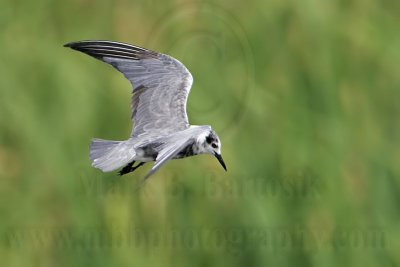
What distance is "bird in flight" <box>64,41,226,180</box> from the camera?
6.17 meters

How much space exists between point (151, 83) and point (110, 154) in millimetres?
803

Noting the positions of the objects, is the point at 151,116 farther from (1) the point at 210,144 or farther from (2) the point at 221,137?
(2) the point at 221,137

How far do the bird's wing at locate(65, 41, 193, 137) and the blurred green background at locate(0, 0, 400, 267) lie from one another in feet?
4.50

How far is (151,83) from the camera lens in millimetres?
6961

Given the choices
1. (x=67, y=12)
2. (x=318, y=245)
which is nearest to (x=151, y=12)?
(x=67, y=12)

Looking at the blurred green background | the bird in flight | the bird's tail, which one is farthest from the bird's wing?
the blurred green background

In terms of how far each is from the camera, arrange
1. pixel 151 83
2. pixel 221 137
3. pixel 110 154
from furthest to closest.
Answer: pixel 221 137 < pixel 151 83 < pixel 110 154

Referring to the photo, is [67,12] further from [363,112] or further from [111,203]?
[363,112]

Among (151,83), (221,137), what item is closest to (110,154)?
(151,83)

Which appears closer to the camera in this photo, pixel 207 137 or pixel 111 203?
pixel 207 137

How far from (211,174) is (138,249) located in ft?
2.39

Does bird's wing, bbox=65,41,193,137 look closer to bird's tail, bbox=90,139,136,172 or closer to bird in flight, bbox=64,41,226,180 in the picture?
bird in flight, bbox=64,41,226,180

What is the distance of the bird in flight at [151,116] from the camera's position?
617 centimetres

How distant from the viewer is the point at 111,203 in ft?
27.3
